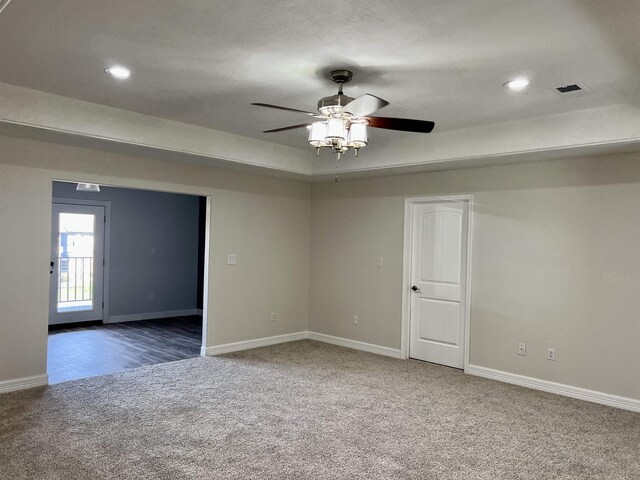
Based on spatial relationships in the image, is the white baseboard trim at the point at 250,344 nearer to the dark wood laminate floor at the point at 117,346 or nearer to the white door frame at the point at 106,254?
the dark wood laminate floor at the point at 117,346

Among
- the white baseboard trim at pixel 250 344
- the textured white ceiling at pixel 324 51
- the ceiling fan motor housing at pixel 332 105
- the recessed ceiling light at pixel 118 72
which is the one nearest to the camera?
the textured white ceiling at pixel 324 51

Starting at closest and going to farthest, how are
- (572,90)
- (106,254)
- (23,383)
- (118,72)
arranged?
1. (118,72)
2. (572,90)
3. (23,383)
4. (106,254)

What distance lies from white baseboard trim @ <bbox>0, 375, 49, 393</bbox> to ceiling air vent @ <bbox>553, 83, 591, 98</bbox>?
512cm

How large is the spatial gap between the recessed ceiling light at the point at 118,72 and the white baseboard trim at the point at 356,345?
14.2 feet

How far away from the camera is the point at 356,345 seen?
6512 mm

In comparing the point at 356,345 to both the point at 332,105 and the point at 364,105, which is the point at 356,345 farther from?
the point at 364,105

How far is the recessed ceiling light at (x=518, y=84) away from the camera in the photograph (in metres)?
3.42

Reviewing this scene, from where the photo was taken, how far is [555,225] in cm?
479

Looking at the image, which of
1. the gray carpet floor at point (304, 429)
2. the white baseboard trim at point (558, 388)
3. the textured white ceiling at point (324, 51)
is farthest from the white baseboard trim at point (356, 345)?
the textured white ceiling at point (324, 51)

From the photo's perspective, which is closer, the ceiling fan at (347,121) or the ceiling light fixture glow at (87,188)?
the ceiling fan at (347,121)

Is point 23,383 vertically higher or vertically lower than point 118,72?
lower

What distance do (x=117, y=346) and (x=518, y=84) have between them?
561 centimetres

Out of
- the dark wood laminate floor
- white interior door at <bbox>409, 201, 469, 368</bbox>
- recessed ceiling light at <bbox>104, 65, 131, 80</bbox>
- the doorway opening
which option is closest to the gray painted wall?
the doorway opening

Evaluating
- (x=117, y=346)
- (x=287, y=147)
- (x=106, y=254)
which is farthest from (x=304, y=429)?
(x=106, y=254)
